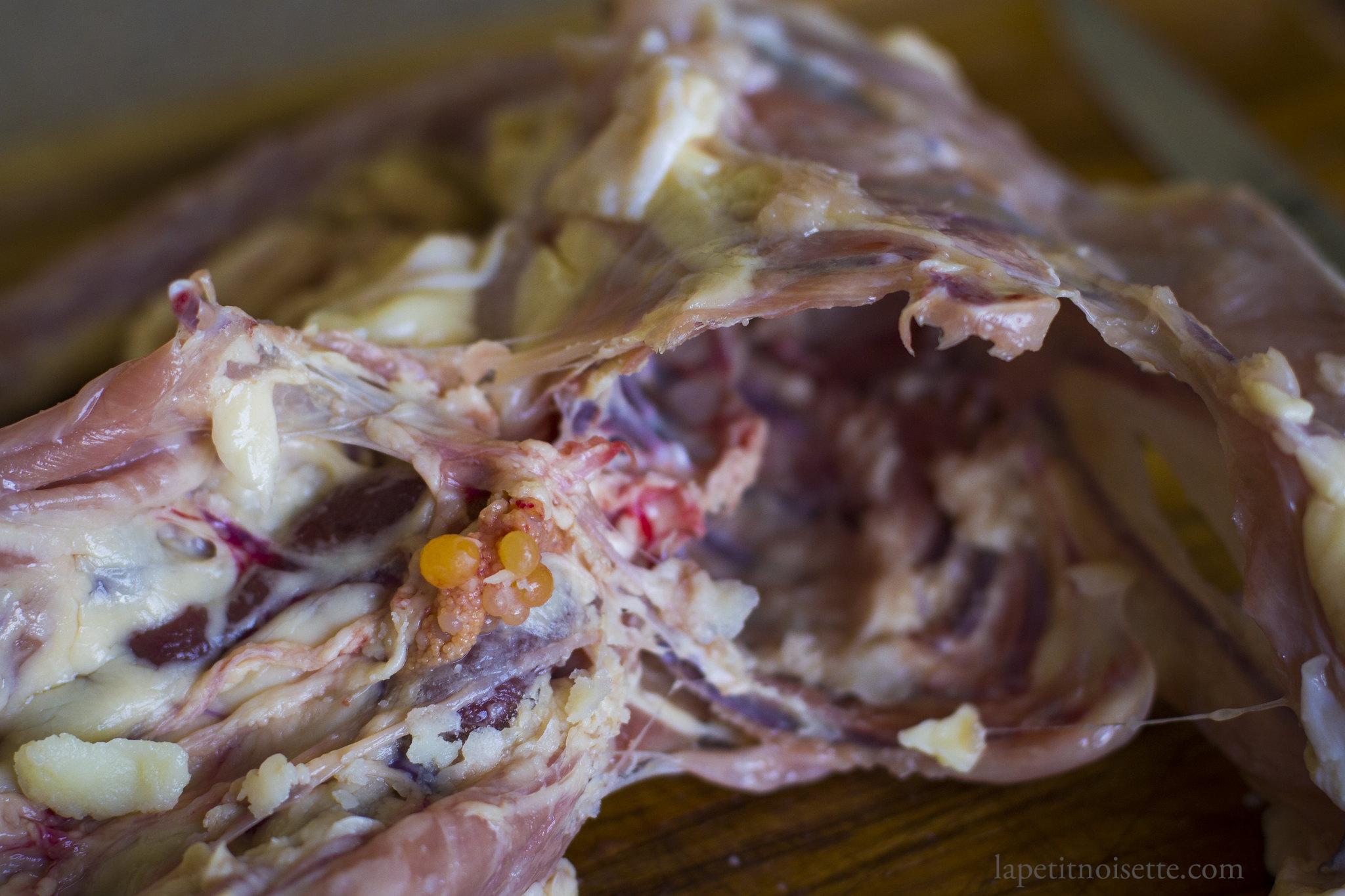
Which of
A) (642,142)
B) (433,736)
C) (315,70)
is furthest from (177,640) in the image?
(315,70)

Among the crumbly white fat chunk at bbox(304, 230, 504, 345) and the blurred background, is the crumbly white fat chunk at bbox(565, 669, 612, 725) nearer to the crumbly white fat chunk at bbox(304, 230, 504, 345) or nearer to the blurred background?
the crumbly white fat chunk at bbox(304, 230, 504, 345)

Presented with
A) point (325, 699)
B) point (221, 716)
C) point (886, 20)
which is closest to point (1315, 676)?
point (325, 699)

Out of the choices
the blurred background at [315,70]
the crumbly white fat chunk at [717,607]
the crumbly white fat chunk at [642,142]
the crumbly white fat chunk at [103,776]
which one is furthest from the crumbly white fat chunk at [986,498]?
the blurred background at [315,70]

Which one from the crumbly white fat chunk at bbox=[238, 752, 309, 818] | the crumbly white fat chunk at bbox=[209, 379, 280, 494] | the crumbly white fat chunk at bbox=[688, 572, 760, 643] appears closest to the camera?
the crumbly white fat chunk at bbox=[238, 752, 309, 818]

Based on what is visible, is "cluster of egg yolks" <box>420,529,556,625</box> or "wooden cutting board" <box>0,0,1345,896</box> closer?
"cluster of egg yolks" <box>420,529,556,625</box>

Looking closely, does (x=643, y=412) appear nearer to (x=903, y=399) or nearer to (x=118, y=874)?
(x=903, y=399)

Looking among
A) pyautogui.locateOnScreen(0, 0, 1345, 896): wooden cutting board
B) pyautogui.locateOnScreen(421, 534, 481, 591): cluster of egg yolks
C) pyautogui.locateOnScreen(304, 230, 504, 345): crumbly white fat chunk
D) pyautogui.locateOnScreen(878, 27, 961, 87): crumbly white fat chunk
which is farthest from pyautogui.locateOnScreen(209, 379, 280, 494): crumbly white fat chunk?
pyautogui.locateOnScreen(878, 27, 961, 87): crumbly white fat chunk

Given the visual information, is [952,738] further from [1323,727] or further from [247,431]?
[247,431]
